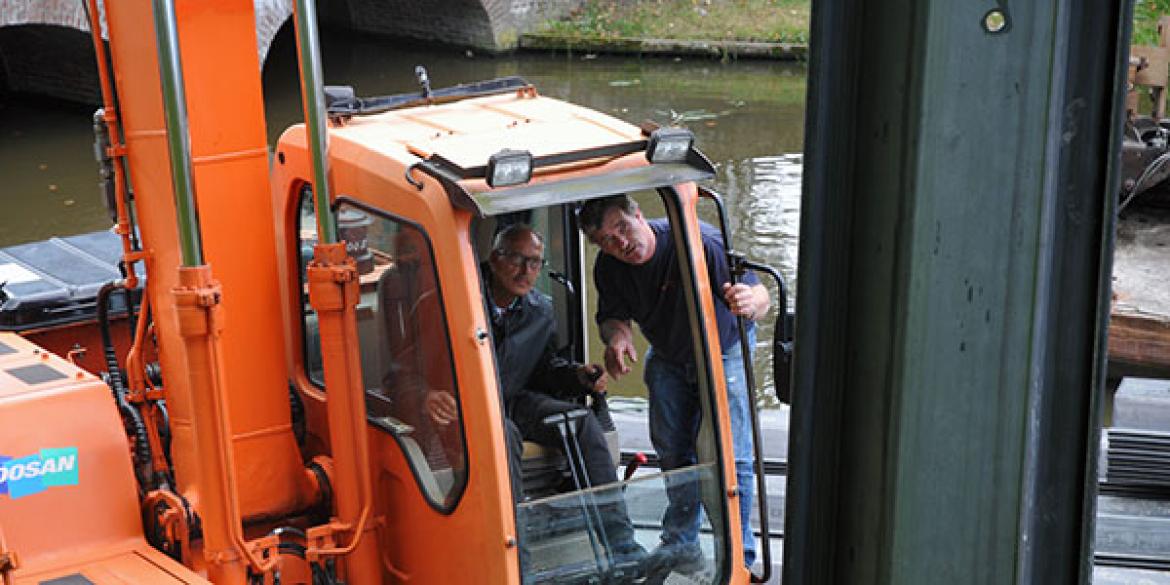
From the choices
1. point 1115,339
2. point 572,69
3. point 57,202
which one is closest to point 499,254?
point 1115,339

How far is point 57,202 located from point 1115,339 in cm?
992

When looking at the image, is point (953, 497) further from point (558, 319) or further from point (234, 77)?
point (558, 319)

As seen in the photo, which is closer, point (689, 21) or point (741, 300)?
point (741, 300)

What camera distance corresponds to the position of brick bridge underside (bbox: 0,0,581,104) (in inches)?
633

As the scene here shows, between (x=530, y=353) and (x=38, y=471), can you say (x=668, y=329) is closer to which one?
(x=530, y=353)

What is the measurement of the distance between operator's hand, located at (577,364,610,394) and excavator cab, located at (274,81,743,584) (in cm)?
27

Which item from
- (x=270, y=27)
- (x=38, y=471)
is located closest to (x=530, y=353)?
(x=38, y=471)

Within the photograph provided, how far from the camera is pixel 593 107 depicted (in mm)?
18312

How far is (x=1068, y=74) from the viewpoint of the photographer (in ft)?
5.21

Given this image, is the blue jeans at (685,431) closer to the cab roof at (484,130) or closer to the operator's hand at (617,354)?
the operator's hand at (617,354)

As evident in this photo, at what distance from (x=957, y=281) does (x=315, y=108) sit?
277 cm

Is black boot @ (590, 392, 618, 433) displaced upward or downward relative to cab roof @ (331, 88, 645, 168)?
downward

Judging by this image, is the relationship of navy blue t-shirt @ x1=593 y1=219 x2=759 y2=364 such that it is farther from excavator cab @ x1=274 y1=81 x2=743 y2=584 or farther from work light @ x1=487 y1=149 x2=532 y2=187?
work light @ x1=487 y1=149 x2=532 y2=187

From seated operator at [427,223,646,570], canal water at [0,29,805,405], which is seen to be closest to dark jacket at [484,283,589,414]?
seated operator at [427,223,646,570]
